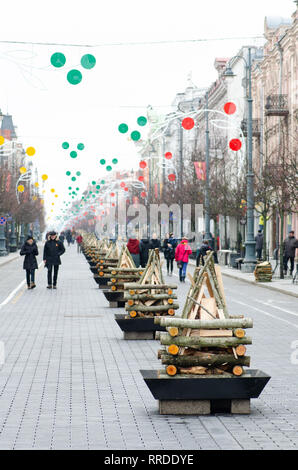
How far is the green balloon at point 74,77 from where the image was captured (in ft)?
61.3

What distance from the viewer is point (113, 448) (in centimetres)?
731

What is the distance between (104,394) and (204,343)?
1684 mm

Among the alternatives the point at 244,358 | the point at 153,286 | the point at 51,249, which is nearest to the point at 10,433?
the point at 244,358

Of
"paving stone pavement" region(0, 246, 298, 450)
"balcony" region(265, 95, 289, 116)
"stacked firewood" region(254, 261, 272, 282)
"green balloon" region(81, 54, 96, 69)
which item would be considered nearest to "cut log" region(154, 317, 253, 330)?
"paving stone pavement" region(0, 246, 298, 450)

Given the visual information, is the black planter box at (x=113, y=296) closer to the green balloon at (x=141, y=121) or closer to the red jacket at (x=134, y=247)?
the red jacket at (x=134, y=247)

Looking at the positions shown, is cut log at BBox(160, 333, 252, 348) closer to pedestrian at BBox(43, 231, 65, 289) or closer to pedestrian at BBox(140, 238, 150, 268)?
pedestrian at BBox(43, 231, 65, 289)

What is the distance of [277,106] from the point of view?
5338 cm

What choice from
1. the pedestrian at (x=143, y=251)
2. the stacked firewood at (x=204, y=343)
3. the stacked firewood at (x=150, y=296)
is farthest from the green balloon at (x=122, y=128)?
the stacked firewood at (x=204, y=343)

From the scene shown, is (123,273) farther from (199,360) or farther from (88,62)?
(199,360)

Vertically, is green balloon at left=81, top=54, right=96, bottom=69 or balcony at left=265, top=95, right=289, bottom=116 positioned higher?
balcony at left=265, top=95, right=289, bottom=116

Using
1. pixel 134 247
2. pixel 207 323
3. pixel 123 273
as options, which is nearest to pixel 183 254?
pixel 134 247

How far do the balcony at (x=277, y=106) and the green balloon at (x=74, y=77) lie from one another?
114ft

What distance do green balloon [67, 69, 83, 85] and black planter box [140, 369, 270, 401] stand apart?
35.8 feet

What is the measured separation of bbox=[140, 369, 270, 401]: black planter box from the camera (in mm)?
8664
